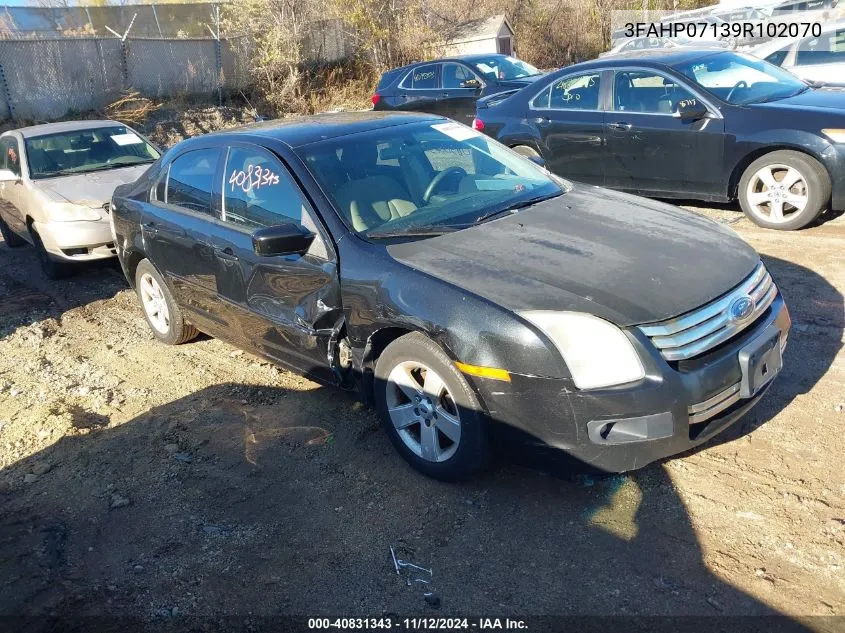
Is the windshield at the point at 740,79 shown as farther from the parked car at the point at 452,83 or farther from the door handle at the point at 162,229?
the door handle at the point at 162,229

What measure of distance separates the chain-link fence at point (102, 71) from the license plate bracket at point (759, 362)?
17.1 m

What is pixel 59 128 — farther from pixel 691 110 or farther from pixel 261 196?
pixel 691 110

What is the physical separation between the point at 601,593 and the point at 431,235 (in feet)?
6.25

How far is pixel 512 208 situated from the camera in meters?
4.25

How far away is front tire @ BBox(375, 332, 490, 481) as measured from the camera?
338 centimetres

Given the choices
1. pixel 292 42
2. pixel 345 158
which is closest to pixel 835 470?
pixel 345 158

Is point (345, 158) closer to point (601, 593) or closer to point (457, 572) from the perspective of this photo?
point (457, 572)

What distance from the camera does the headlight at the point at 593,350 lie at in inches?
121

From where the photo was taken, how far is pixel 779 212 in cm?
697

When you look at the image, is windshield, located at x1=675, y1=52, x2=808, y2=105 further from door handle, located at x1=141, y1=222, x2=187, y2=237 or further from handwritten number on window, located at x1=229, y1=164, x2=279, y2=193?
door handle, located at x1=141, y1=222, x2=187, y2=237

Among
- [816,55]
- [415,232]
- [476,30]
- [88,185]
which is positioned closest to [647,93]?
[816,55]

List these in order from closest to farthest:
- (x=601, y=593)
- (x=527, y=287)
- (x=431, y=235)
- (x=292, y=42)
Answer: (x=601, y=593) → (x=527, y=287) → (x=431, y=235) → (x=292, y=42)

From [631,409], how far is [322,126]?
8.84ft

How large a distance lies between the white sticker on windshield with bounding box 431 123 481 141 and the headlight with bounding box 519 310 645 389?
206cm
